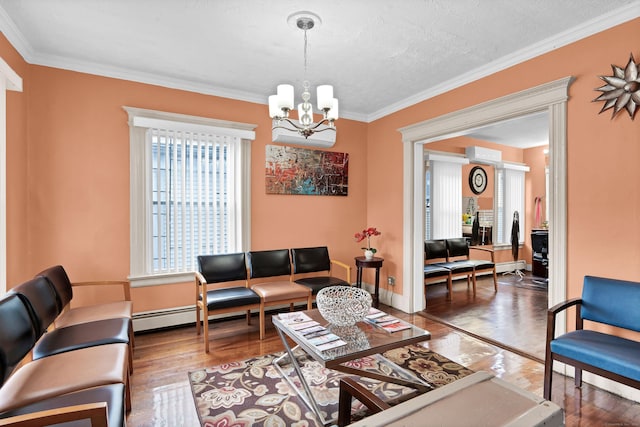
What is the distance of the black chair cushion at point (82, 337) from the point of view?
1.98 m

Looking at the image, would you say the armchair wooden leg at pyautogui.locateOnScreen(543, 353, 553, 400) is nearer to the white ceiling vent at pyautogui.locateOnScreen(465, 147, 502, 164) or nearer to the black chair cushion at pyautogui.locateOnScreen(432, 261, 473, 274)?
the black chair cushion at pyautogui.locateOnScreen(432, 261, 473, 274)

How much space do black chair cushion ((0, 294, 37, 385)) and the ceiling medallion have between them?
4.04 m

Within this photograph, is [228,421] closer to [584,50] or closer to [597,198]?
[597,198]

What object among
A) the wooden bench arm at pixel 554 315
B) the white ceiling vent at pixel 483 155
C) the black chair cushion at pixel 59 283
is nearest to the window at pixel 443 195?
the white ceiling vent at pixel 483 155

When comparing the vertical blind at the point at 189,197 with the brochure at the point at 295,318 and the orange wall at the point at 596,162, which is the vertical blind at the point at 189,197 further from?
the orange wall at the point at 596,162

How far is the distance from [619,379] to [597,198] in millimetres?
1290

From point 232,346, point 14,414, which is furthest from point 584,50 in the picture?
point 14,414

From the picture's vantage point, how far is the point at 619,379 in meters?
1.85

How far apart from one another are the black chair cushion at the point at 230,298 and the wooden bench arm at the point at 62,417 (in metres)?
1.80

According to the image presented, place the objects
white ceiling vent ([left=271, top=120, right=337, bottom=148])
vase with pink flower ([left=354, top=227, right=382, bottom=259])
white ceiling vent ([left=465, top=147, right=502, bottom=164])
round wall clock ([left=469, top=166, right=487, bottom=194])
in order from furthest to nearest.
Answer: round wall clock ([left=469, top=166, right=487, bottom=194])
white ceiling vent ([left=465, top=147, right=502, bottom=164])
vase with pink flower ([left=354, top=227, right=382, bottom=259])
white ceiling vent ([left=271, top=120, right=337, bottom=148])

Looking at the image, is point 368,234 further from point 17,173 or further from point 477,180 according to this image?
point 17,173

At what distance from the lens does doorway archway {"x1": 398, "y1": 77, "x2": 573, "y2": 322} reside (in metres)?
2.62

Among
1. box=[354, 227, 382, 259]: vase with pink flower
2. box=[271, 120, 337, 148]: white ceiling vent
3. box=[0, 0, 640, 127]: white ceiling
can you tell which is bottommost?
box=[354, 227, 382, 259]: vase with pink flower

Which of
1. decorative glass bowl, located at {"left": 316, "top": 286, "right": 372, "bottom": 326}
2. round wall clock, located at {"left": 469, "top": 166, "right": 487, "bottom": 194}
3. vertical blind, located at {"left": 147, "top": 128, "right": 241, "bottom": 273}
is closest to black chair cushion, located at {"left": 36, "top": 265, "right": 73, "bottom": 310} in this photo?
vertical blind, located at {"left": 147, "top": 128, "right": 241, "bottom": 273}
